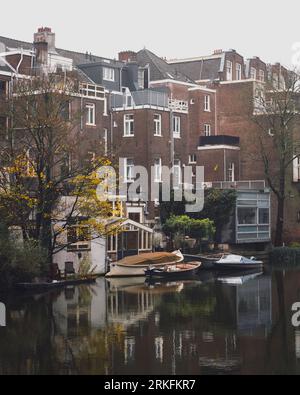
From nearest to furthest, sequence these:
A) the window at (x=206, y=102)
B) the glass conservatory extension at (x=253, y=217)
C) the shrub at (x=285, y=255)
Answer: the shrub at (x=285, y=255)
the glass conservatory extension at (x=253, y=217)
the window at (x=206, y=102)

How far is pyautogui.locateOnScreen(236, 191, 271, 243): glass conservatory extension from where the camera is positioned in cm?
5778

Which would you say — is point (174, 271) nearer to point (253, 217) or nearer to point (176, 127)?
point (253, 217)

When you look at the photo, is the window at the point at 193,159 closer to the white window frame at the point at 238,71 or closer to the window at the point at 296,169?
the window at the point at 296,169

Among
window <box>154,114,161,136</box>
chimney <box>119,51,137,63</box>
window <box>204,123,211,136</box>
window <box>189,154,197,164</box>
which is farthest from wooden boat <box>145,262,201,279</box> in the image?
chimney <box>119,51,137,63</box>

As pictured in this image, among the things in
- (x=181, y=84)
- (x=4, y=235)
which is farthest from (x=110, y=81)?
(x=4, y=235)

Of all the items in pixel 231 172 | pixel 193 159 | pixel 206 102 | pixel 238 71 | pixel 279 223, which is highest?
pixel 238 71

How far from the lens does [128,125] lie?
57.4 metres

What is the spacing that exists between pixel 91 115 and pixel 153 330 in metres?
27.7

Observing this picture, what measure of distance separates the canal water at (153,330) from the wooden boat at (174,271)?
2.28 meters

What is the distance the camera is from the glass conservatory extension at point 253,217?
5778 cm

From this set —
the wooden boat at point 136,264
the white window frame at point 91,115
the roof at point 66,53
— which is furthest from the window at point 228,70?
the wooden boat at point 136,264

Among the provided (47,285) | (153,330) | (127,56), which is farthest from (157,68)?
(153,330)

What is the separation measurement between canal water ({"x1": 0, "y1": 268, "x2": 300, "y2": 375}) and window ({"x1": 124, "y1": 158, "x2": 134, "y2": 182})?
1444 centimetres

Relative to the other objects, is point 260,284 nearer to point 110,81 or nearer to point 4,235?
point 4,235
